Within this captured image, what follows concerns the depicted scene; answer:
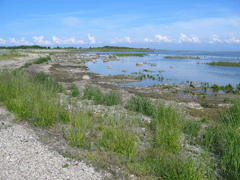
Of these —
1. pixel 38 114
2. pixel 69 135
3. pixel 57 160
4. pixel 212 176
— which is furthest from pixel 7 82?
pixel 212 176

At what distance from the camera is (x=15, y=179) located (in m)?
3.88

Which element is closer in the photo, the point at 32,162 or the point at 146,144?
the point at 32,162

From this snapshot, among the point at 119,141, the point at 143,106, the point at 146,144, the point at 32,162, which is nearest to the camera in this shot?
the point at 32,162

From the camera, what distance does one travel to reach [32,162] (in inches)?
177

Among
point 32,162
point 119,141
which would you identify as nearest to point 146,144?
point 119,141

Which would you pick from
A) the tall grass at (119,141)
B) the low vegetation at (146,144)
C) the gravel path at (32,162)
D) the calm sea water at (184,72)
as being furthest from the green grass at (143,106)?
the calm sea water at (184,72)

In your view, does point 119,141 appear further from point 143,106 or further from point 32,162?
point 143,106

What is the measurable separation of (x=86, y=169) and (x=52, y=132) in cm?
228

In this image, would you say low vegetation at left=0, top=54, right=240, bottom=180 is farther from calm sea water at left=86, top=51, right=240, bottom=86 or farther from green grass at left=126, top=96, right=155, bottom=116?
calm sea water at left=86, top=51, right=240, bottom=86

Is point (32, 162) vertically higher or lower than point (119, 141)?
lower

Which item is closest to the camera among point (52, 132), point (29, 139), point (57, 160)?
point (57, 160)

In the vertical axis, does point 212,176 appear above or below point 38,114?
below

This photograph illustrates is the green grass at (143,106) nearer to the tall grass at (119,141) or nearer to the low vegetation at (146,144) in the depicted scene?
the low vegetation at (146,144)

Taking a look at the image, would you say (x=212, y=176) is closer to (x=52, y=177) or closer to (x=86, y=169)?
(x=86, y=169)
